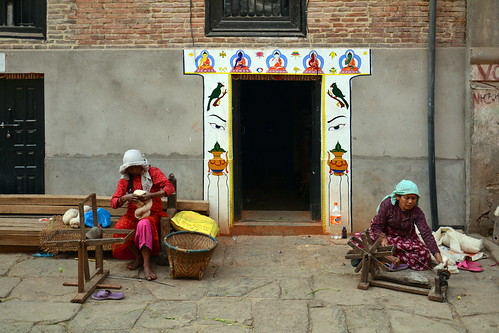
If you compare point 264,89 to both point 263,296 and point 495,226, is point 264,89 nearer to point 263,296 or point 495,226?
point 495,226

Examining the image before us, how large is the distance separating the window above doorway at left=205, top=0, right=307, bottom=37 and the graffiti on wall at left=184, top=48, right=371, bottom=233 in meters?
0.29

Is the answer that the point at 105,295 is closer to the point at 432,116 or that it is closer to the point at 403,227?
the point at 403,227

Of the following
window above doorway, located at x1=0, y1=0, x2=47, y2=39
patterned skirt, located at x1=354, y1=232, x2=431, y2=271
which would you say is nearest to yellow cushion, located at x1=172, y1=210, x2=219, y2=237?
patterned skirt, located at x1=354, y1=232, x2=431, y2=271

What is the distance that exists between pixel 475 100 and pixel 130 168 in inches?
194

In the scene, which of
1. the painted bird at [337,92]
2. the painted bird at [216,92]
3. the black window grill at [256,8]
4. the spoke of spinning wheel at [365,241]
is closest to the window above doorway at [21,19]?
the painted bird at [216,92]

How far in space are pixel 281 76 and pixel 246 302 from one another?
370cm

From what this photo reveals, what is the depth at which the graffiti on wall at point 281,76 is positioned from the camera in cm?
870

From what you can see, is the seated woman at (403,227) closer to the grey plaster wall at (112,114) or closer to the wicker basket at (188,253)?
the wicker basket at (188,253)

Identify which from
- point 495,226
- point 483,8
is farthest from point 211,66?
point 495,226

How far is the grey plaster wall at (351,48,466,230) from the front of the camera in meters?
8.70

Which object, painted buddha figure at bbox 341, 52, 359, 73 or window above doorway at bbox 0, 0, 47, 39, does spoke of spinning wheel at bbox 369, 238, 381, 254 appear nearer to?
painted buddha figure at bbox 341, 52, 359, 73

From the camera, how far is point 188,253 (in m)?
6.69

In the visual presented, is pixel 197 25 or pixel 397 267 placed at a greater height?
pixel 197 25

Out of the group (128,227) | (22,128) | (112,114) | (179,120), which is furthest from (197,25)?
(128,227)
